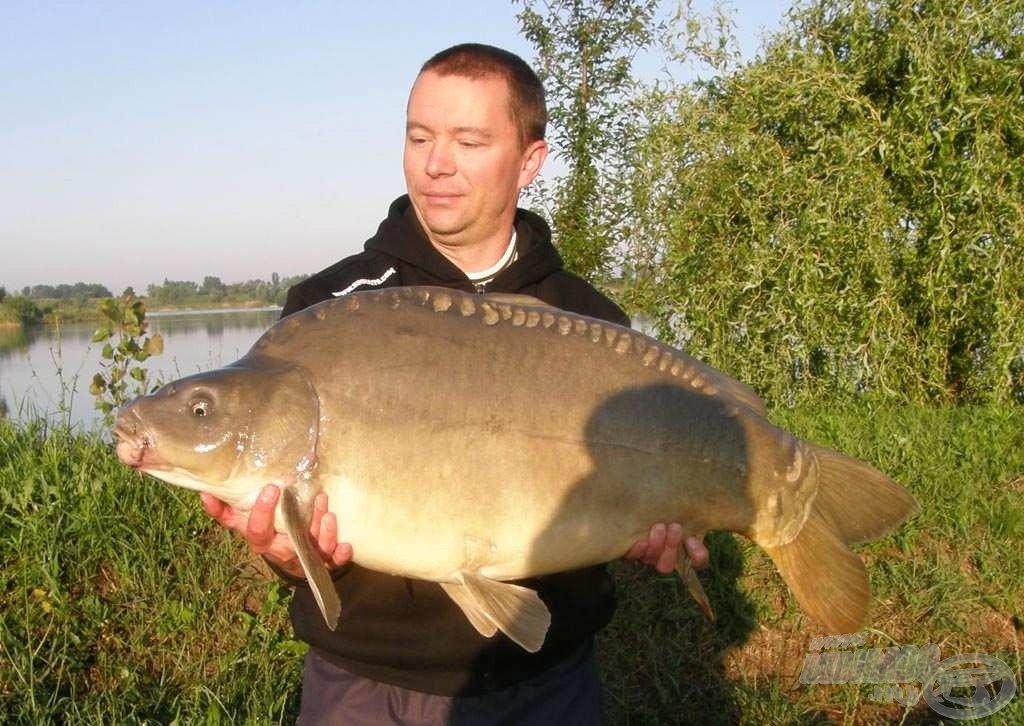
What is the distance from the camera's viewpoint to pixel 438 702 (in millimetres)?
2240

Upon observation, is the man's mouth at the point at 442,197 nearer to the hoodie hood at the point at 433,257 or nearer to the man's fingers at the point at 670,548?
the hoodie hood at the point at 433,257

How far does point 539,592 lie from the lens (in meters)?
2.39

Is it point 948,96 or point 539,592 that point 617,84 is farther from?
point 539,592

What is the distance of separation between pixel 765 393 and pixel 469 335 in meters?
4.78

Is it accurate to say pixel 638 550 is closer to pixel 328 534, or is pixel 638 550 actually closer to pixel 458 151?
pixel 328 534

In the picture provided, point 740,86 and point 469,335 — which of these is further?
point 740,86

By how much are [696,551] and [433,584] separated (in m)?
0.65

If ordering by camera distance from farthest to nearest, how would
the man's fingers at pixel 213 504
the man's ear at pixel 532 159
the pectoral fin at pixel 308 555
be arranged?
1. the man's ear at pixel 532 159
2. the man's fingers at pixel 213 504
3. the pectoral fin at pixel 308 555

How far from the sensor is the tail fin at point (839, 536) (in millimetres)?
2221

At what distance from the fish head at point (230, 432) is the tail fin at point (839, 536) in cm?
117

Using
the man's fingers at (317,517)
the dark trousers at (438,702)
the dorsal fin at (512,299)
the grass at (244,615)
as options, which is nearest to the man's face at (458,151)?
the dorsal fin at (512,299)

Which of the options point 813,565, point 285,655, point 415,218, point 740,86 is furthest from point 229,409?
point 740,86

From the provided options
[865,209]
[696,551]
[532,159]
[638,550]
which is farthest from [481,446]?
[865,209]

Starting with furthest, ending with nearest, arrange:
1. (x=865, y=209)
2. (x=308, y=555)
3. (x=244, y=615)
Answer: (x=865, y=209)
(x=244, y=615)
(x=308, y=555)
